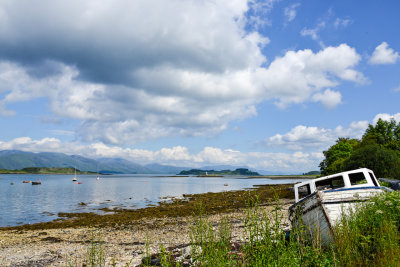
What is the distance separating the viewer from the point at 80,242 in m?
18.0

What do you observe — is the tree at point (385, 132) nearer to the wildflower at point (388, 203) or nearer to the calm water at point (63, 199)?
the calm water at point (63, 199)

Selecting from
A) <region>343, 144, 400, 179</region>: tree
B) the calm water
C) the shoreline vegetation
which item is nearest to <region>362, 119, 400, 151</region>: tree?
<region>343, 144, 400, 179</region>: tree

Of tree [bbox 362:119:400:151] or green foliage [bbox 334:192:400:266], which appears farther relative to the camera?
tree [bbox 362:119:400:151]

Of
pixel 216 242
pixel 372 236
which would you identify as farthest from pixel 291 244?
pixel 372 236

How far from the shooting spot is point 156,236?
1903 cm

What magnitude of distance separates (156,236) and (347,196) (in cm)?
1372

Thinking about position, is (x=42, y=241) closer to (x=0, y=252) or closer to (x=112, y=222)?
(x=0, y=252)

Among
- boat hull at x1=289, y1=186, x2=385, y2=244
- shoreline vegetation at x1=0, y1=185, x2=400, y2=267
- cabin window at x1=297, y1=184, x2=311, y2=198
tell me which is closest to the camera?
shoreline vegetation at x1=0, y1=185, x2=400, y2=267

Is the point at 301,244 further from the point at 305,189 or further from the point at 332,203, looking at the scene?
the point at 305,189

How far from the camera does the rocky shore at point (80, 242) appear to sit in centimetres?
1323

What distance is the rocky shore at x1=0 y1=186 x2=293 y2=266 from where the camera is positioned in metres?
13.2

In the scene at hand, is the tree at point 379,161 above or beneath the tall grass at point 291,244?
above

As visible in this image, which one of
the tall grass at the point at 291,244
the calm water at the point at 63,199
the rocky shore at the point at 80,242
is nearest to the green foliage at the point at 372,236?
the tall grass at the point at 291,244

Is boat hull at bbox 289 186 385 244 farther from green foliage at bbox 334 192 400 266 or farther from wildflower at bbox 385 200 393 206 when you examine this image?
wildflower at bbox 385 200 393 206
